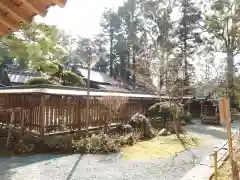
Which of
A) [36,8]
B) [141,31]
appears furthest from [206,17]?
[36,8]

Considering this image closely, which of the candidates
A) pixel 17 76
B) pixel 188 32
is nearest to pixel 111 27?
pixel 188 32

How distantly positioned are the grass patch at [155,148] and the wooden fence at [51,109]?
2357 millimetres

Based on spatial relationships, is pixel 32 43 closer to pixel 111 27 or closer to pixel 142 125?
pixel 142 125

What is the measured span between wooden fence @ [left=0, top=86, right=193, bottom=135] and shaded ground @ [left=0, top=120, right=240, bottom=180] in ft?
5.70

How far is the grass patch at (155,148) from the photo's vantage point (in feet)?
26.3

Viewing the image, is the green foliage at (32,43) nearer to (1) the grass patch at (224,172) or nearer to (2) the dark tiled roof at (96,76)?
(1) the grass patch at (224,172)

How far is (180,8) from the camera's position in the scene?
91.4 feet

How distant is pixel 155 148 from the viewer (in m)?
9.16

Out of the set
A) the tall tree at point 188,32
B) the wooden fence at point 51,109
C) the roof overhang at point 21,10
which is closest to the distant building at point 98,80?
the tall tree at point 188,32

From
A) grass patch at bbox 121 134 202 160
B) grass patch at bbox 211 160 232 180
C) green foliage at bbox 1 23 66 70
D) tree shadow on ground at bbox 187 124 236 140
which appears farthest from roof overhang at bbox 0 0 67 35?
tree shadow on ground at bbox 187 124 236 140

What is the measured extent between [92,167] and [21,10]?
5.07 meters

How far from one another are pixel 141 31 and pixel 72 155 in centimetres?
2248

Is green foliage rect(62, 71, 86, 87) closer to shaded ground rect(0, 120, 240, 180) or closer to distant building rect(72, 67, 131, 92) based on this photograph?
distant building rect(72, 67, 131, 92)

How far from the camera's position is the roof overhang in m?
2.34
